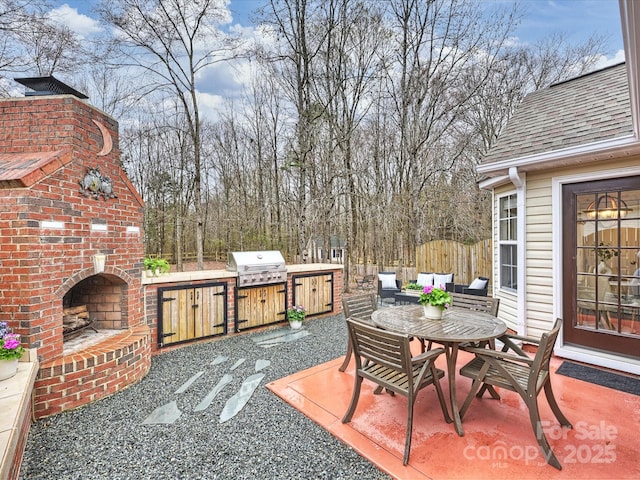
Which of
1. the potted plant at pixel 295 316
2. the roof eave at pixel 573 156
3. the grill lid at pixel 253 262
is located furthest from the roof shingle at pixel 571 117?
the potted plant at pixel 295 316

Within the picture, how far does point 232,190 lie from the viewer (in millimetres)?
13914

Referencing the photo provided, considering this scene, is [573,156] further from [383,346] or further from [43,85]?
[43,85]

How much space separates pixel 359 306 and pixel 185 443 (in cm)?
224

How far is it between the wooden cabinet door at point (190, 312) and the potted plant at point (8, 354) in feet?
5.57

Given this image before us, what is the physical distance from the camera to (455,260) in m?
9.65

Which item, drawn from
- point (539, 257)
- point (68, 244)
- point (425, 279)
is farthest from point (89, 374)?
point (425, 279)

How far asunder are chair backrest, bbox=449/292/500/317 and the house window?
1293 mm

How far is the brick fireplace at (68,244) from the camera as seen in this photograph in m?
2.62

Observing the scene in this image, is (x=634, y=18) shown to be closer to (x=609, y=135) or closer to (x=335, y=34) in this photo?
(x=609, y=135)

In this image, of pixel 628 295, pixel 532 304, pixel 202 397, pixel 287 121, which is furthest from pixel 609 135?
pixel 287 121

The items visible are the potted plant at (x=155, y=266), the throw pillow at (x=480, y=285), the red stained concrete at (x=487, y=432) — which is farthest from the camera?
the throw pillow at (x=480, y=285)

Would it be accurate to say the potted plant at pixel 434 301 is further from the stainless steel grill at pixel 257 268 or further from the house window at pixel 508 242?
the stainless steel grill at pixel 257 268

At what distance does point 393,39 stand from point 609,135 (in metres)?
7.59

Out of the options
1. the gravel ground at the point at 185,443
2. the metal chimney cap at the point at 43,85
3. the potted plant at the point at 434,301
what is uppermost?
the metal chimney cap at the point at 43,85
